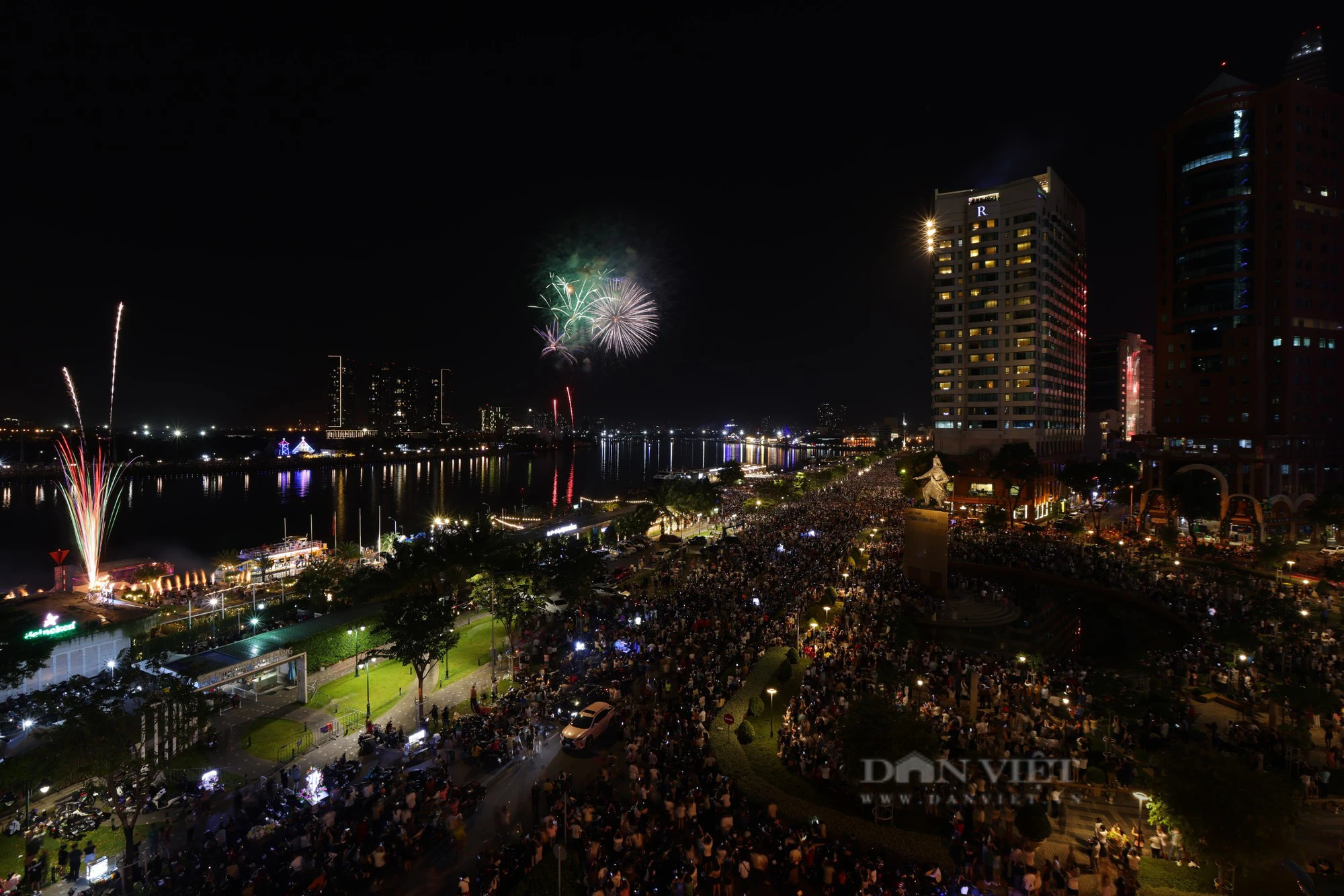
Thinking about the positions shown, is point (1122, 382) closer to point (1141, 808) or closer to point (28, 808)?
point (1141, 808)

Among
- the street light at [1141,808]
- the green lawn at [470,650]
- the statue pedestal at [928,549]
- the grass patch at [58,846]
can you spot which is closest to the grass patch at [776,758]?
the street light at [1141,808]

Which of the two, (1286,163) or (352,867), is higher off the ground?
(1286,163)

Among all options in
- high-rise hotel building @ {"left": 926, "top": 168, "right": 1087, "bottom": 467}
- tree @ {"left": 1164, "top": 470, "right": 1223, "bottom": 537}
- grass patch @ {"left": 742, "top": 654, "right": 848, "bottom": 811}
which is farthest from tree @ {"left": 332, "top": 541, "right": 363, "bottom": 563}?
high-rise hotel building @ {"left": 926, "top": 168, "right": 1087, "bottom": 467}

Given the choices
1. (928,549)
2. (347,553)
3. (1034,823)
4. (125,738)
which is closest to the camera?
(1034,823)

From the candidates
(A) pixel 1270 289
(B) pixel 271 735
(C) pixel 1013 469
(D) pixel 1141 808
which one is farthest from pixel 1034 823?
(A) pixel 1270 289

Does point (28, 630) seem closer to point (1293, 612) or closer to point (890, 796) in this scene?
point (890, 796)

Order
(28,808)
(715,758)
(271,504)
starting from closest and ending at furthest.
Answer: (28,808) < (715,758) < (271,504)

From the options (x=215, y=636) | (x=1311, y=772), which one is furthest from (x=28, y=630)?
(x=1311, y=772)
